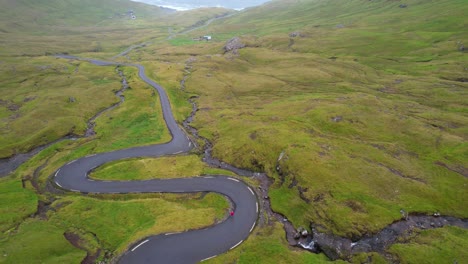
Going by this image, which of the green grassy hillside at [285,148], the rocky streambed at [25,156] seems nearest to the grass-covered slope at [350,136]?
the green grassy hillside at [285,148]

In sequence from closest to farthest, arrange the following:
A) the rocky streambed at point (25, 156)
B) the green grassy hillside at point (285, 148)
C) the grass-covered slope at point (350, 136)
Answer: the green grassy hillside at point (285, 148), the grass-covered slope at point (350, 136), the rocky streambed at point (25, 156)

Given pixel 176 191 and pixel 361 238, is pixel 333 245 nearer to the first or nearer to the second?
pixel 361 238

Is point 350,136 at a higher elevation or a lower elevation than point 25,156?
lower

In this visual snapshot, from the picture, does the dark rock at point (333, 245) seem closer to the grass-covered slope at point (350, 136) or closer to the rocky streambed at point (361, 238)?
the rocky streambed at point (361, 238)

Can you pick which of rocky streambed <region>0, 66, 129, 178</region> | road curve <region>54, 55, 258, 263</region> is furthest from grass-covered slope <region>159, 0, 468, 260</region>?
rocky streambed <region>0, 66, 129, 178</region>

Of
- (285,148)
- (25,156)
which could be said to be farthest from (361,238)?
(25,156)

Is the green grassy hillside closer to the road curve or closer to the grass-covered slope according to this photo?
the grass-covered slope

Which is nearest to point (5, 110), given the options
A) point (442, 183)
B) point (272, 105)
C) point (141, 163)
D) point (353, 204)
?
point (141, 163)

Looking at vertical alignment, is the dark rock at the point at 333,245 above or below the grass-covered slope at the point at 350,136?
below
